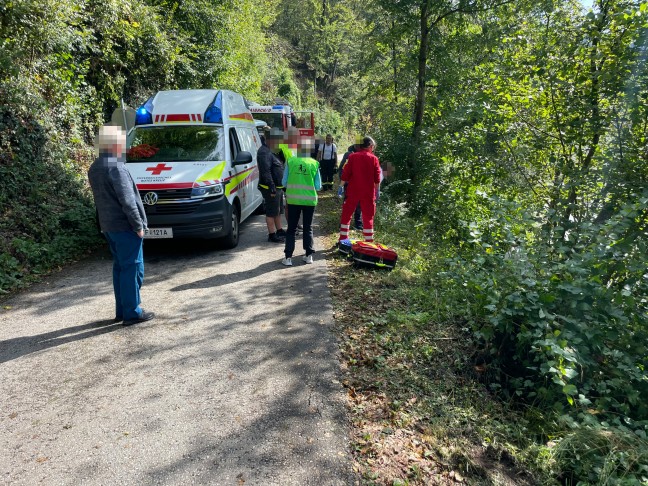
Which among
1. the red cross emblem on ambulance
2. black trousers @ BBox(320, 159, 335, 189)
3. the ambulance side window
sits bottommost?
black trousers @ BBox(320, 159, 335, 189)

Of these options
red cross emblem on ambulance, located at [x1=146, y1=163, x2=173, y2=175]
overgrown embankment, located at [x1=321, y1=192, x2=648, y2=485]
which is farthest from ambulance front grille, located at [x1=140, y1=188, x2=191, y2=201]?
overgrown embankment, located at [x1=321, y1=192, x2=648, y2=485]

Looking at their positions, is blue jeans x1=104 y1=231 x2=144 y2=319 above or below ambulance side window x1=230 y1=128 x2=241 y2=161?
below

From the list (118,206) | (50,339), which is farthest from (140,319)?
(118,206)

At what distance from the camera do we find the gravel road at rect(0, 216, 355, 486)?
2.73 m

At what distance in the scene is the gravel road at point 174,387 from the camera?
8.95 feet

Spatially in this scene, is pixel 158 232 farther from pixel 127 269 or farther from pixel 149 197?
pixel 127 269

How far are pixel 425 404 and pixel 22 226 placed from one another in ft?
22.3

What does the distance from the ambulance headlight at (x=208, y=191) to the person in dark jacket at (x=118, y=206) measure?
2133mm

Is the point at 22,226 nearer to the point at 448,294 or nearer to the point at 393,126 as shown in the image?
the point at 448,294

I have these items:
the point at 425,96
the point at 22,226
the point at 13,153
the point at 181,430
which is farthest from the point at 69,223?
the point at 425,96

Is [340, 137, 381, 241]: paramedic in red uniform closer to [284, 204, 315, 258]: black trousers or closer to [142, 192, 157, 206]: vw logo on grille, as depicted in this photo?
[284, 204, 315, 258]: black trousers

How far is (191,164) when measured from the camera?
7047 millimetres

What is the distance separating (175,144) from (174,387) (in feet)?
16.7

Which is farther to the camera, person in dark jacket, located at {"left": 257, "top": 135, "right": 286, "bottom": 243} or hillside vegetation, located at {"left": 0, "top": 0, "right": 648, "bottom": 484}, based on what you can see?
person in dark jacket, located at {"left": 257, "top": 135, "right": 286, "bottom": 243}
